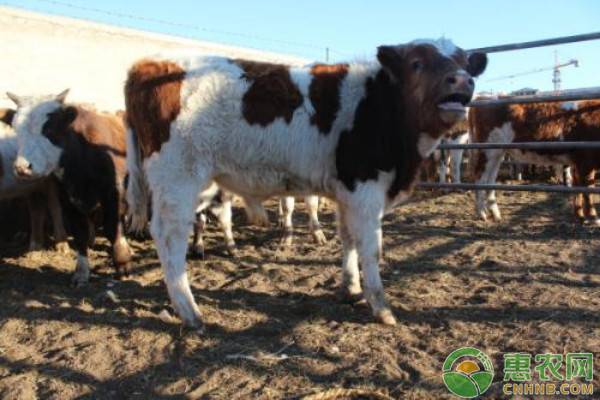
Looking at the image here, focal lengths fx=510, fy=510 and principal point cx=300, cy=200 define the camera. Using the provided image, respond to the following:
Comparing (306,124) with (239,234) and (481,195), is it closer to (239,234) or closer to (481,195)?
(239,234)

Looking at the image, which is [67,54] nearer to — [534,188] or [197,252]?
[197,252]

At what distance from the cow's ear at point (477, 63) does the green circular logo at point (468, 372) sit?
2.60m

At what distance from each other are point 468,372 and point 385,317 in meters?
0.94

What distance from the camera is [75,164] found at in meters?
5.66

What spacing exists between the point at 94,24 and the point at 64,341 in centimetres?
1145

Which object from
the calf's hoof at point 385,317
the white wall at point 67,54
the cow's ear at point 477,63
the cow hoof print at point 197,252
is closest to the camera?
the calf's hoof at point 385,317

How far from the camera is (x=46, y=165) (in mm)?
5434

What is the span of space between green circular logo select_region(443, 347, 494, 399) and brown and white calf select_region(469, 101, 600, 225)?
511cm

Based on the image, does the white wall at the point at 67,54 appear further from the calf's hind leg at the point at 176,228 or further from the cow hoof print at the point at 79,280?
the calf's hind leg at the point at 176,228

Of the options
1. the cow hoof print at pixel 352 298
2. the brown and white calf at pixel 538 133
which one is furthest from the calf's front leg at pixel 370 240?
the brown and white calf at pixel 538 133

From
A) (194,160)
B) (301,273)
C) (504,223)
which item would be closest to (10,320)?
(194,160)

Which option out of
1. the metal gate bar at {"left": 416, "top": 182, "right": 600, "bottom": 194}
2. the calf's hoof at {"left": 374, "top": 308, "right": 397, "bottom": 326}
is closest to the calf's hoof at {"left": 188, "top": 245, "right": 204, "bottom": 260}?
the calf's hoof at {"left": 374, "top": 308, "right": 397, "bottom": 326}

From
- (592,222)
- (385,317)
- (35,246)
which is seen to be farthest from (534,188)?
(35,246)

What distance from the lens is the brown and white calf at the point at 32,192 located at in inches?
251
